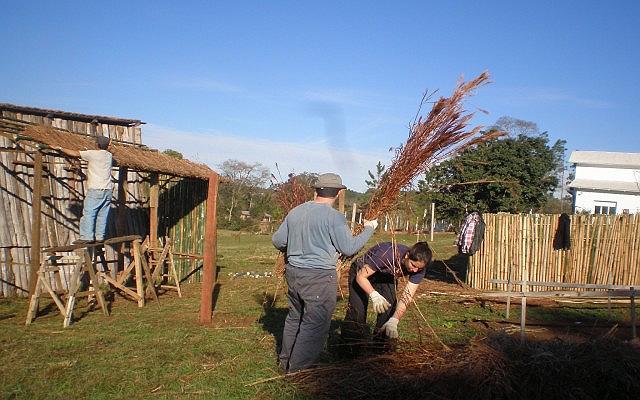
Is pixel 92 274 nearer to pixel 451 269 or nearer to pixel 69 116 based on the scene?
→ pixel 69 116

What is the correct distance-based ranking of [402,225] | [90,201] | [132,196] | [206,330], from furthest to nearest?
[132,196] < [90,201] < [206,330] < [402,225]

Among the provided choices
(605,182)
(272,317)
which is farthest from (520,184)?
(605,182)

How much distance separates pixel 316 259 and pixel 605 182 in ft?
129

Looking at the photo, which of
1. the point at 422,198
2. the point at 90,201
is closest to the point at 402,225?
the point at 422,198

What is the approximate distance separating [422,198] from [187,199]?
27.0 ft

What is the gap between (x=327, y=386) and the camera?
14.1 feet

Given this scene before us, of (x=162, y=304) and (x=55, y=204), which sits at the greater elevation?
(x=55, y=204)

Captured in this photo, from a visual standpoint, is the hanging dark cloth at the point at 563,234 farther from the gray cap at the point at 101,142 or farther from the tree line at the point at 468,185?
the gray cap at the point at 101,142

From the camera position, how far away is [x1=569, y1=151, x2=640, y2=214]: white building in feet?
119

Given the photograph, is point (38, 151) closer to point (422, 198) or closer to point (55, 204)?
point (55, 204)

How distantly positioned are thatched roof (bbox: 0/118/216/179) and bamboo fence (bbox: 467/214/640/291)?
6.77 metres

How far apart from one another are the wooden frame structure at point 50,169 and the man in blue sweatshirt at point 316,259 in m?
3.41

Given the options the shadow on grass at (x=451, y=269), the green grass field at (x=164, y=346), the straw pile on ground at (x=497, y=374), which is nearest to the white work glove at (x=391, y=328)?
Answer: the green grass field at (x=164, y=346)

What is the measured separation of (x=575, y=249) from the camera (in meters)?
11.6
